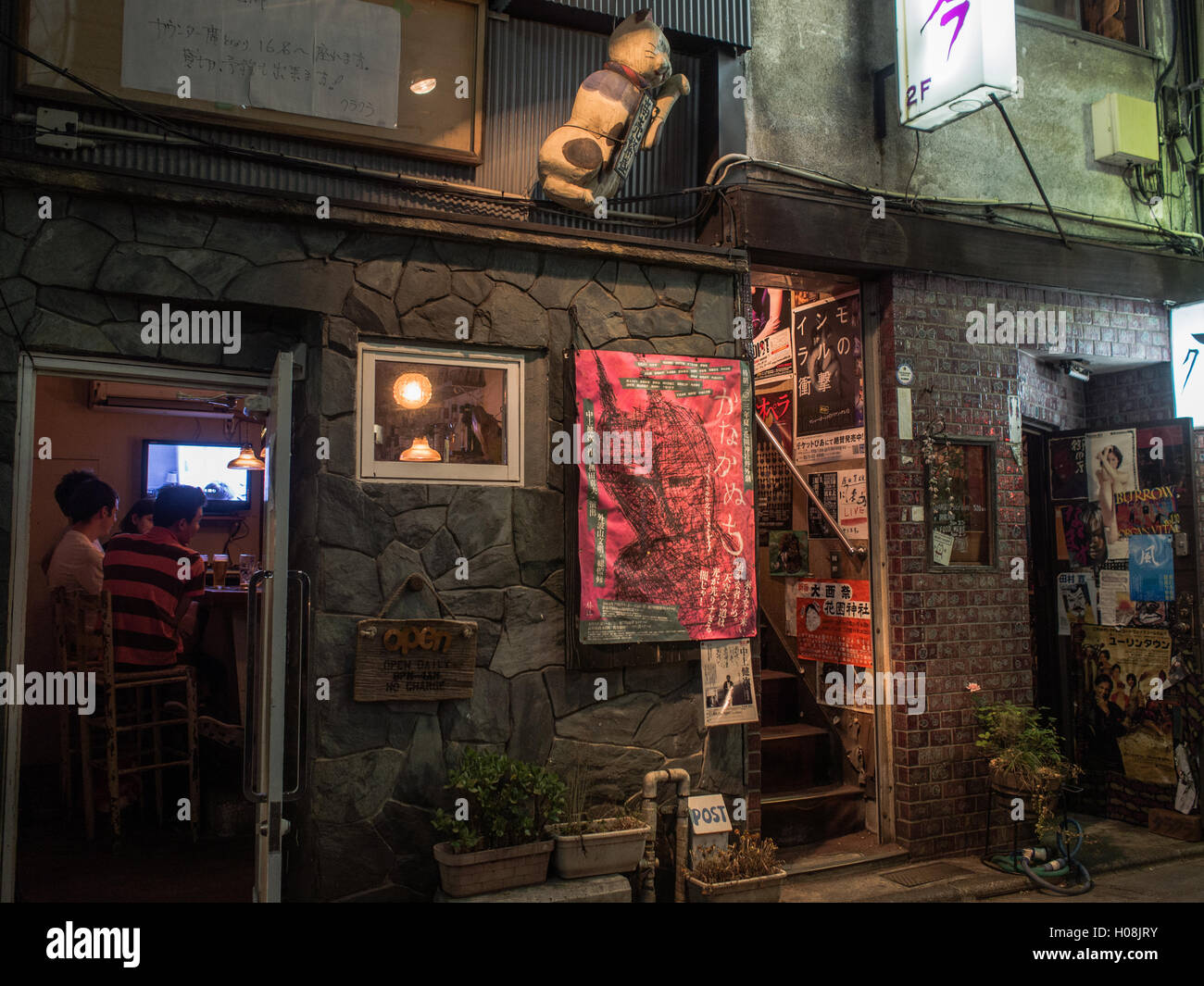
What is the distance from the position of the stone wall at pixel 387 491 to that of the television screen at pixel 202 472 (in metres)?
4.68

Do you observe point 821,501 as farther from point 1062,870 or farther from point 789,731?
point 1062,870

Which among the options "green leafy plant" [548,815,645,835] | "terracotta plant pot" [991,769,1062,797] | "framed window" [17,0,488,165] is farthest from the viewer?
"terracotta plant pot" [991,769,1062,797]

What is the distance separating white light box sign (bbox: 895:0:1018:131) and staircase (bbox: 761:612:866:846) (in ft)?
12.1

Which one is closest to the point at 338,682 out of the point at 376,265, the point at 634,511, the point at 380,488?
the point at 380,488

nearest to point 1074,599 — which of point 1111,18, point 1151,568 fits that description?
point 1151,568

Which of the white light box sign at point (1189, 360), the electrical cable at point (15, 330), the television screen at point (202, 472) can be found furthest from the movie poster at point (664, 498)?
the television screen at point (202, 472)

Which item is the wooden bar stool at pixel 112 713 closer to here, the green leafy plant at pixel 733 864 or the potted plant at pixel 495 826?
the potted plant at pixel 495 826

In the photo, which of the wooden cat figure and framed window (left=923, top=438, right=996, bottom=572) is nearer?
the wooden cat figure

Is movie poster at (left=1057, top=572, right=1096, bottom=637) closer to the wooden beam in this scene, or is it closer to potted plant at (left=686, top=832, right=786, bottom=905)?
the wooden beam

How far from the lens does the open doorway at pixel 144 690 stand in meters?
5.03

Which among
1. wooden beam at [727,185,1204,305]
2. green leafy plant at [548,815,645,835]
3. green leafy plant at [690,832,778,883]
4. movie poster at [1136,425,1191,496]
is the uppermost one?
wooden beam at [727,185,1204,305]

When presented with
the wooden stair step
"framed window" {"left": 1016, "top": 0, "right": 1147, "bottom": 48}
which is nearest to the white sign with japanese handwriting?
the wooden stair step

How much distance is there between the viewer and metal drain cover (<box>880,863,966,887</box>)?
5699 millimetres

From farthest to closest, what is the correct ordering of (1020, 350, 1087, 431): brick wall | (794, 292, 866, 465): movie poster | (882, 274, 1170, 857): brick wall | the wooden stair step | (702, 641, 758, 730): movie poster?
(1020, 350, 1087, 431): brick wall → (794, 292, 866, 465): movie poster → the wooden stair step → (882, 274, 1170, 857): brick wall → (702, 641, 758, 730): movie poster
